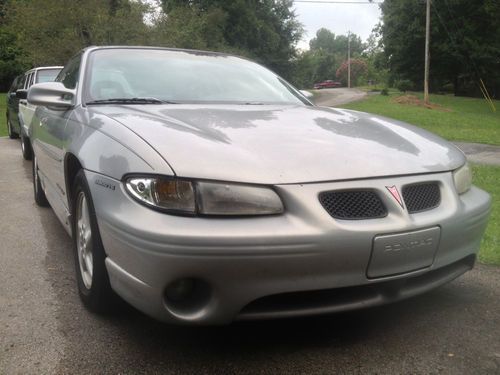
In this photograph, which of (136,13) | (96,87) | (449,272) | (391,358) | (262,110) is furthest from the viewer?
(136,13)

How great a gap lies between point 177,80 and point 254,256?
1.93 m

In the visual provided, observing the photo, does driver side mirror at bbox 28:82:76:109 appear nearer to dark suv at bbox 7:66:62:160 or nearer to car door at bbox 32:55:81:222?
car door at bbox 32:55:81:222

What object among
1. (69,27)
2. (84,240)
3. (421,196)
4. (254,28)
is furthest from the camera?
(254,28)

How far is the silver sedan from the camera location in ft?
6.69

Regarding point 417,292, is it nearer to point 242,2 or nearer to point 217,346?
point 217,346

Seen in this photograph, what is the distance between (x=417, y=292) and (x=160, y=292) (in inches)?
45.2

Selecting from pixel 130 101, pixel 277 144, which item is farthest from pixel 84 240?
pixel 277 144

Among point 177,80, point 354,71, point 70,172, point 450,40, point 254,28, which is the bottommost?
point 354,71

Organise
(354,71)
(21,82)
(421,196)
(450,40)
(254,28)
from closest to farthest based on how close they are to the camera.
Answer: (421,196)
(21,82)
(450,40)
(254,28)
(354,71)

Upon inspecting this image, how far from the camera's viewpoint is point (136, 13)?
20281 millimetres

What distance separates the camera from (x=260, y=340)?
8.17ft

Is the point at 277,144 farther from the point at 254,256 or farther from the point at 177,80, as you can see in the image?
the point at 177,80

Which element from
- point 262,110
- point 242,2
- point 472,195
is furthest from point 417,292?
point 242,2

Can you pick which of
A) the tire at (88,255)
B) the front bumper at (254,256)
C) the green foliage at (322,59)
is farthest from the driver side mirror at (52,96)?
the green foliage at (322,59)
